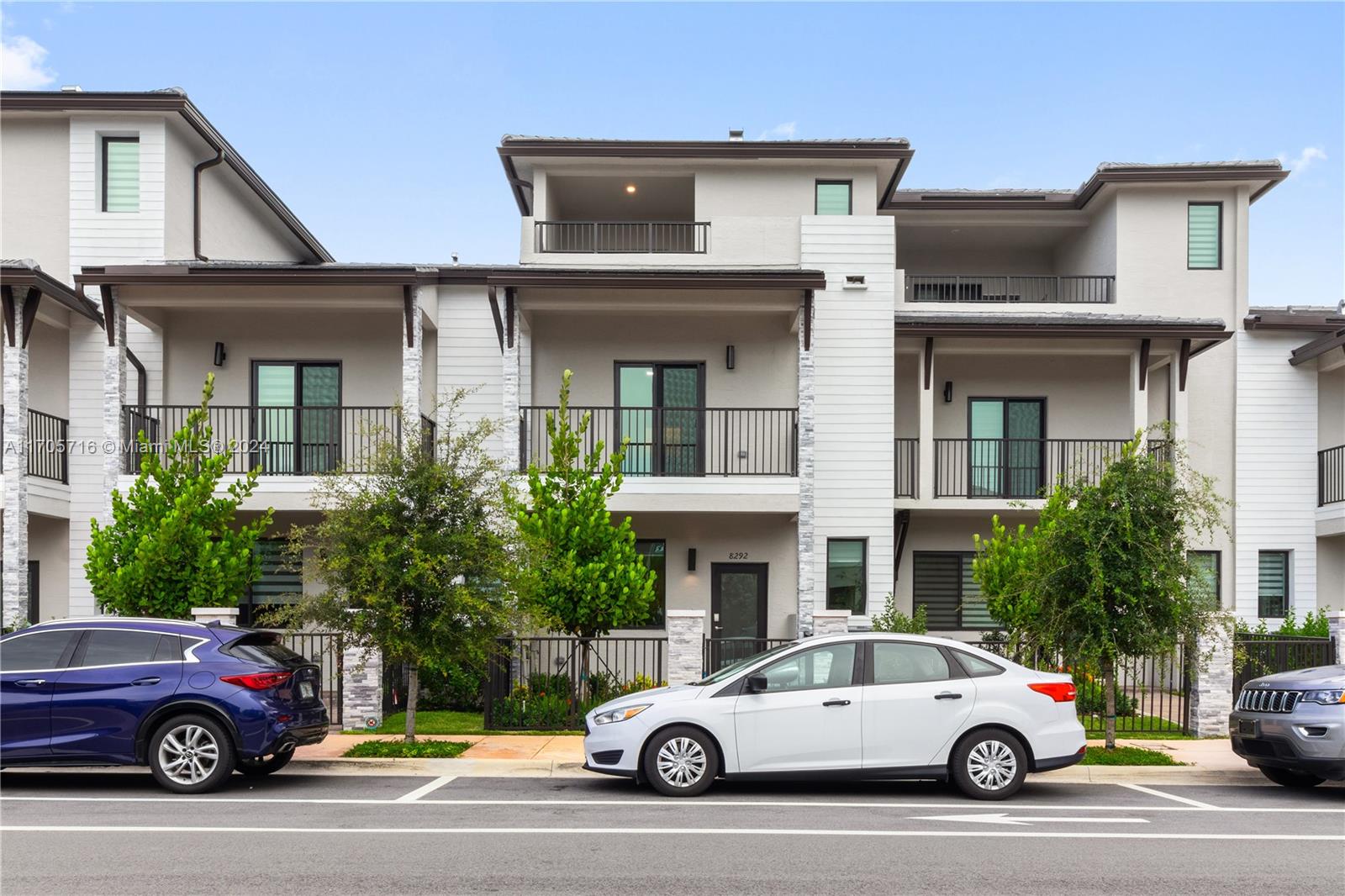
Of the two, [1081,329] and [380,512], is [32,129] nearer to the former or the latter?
[380,512]

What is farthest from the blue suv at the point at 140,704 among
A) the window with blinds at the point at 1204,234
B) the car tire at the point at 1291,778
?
the window with blinds at the point at 1204,234

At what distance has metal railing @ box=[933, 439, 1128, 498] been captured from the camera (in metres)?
20.0

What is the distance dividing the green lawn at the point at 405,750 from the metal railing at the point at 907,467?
10076 mm

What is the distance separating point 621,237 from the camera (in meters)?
22.0

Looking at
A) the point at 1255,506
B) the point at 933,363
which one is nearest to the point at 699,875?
the point at 933,363

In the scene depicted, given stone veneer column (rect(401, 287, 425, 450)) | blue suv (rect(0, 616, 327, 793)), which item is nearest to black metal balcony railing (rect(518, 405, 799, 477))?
stone veneer column (rect(401, 287, 425, 450))

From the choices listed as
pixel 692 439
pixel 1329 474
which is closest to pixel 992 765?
pixel 692 439

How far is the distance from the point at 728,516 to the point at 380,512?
8131 mm

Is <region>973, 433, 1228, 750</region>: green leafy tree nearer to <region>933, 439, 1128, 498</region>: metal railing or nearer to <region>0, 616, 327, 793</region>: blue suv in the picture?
<region>933, 439, 1128, 498</region>: metal railing

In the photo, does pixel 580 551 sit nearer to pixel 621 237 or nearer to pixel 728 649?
pixel 728 649

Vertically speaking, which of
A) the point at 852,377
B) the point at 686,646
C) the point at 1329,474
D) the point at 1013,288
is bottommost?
the point at 686,646

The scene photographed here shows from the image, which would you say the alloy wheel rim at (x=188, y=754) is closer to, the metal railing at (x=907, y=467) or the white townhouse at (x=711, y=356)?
the white townhouse at (x=711, y=356)

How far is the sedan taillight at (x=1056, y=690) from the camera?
10.1 meters

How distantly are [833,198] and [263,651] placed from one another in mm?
13569
